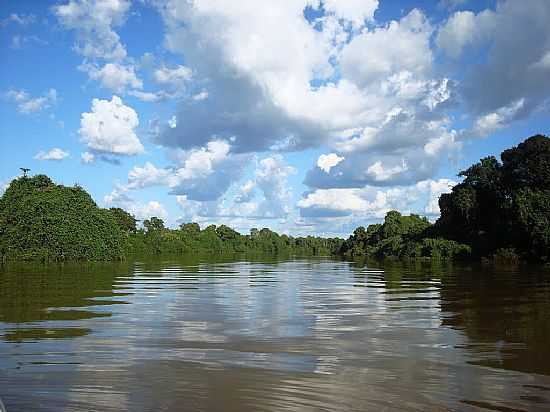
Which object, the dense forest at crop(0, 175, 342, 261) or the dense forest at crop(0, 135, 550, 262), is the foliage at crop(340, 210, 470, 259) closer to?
the dense forest at crop(0, 135, 550, 262)

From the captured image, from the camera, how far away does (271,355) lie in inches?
360

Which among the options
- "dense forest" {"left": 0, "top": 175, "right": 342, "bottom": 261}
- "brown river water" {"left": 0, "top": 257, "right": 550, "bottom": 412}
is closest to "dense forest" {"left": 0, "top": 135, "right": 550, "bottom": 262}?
"dense forest" {"left": 0, "top": 175, "right": 342, "bottom": 261}

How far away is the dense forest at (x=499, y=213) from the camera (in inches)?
2093

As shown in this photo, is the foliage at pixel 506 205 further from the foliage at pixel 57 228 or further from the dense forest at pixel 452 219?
the foliage at pixel 57 228

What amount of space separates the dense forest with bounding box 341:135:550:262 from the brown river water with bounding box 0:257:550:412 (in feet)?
132

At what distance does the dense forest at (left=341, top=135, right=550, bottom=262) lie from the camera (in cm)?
5316

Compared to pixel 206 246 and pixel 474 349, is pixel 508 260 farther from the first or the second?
pixel 206 246

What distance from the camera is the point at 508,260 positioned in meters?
55.6

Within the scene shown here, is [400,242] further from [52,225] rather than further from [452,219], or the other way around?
[52,225]

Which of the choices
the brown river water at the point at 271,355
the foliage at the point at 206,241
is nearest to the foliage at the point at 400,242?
the foliage at the point at 206,241

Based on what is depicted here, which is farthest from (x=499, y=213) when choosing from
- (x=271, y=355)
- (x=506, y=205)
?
(x=271, y=355)

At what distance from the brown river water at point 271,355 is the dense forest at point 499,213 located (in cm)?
4037

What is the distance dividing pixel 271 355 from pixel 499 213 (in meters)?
64.1

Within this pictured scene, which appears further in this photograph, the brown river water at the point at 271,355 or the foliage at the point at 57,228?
the foliage at the point at 57,228
